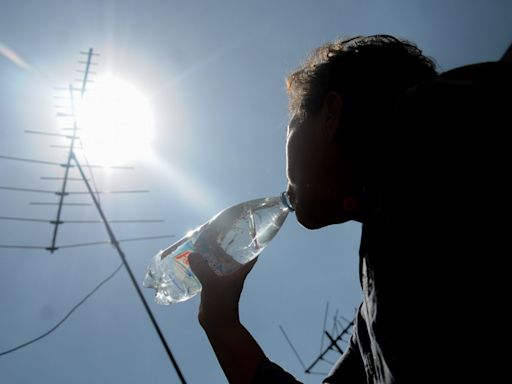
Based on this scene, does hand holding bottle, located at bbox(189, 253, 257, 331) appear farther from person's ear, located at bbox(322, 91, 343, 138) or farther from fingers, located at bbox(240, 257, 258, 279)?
person's ear, located at bbox(322, 91, 343, 138)

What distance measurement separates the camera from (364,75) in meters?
1.34

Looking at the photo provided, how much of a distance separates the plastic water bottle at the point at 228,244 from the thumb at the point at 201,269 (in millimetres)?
840

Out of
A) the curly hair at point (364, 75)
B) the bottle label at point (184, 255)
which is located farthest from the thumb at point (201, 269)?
the bottle label at point (184, 255)

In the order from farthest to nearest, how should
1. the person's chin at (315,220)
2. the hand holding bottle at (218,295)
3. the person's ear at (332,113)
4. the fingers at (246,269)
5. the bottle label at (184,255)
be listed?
the bottle label at (184,255), the fingers at (246,269), the hand holding bottle at (218,295), the person's chin at (315,220), the person's ear at (332,113)

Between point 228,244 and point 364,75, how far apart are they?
1832 mm

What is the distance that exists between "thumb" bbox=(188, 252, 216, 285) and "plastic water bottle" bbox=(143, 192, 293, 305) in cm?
84

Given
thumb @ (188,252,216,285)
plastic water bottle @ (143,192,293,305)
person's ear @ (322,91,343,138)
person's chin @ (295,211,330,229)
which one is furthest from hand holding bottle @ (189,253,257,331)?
plastic water bottle @ (143,192,293,305)

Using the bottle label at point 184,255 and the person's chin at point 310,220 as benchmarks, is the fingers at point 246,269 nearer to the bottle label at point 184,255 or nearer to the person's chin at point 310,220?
the person's chin at point 310,220

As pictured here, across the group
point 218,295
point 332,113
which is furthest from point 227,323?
point 332,113

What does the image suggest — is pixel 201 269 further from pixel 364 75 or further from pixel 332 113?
pixel 364 75

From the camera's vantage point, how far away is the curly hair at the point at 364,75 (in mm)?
1288

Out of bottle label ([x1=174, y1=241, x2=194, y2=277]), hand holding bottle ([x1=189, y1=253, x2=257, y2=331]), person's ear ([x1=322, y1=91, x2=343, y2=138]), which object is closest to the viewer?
person's ear ([x1=322, y1=91, x2=343, y2=138])

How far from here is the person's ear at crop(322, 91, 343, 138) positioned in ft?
4.08

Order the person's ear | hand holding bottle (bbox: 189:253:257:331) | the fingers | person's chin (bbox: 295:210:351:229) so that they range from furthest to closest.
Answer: the fingers, hand holding bottle (bbox: 189:253:257:331), person's chin (bbox: 295:210:351:229), the person's ear
